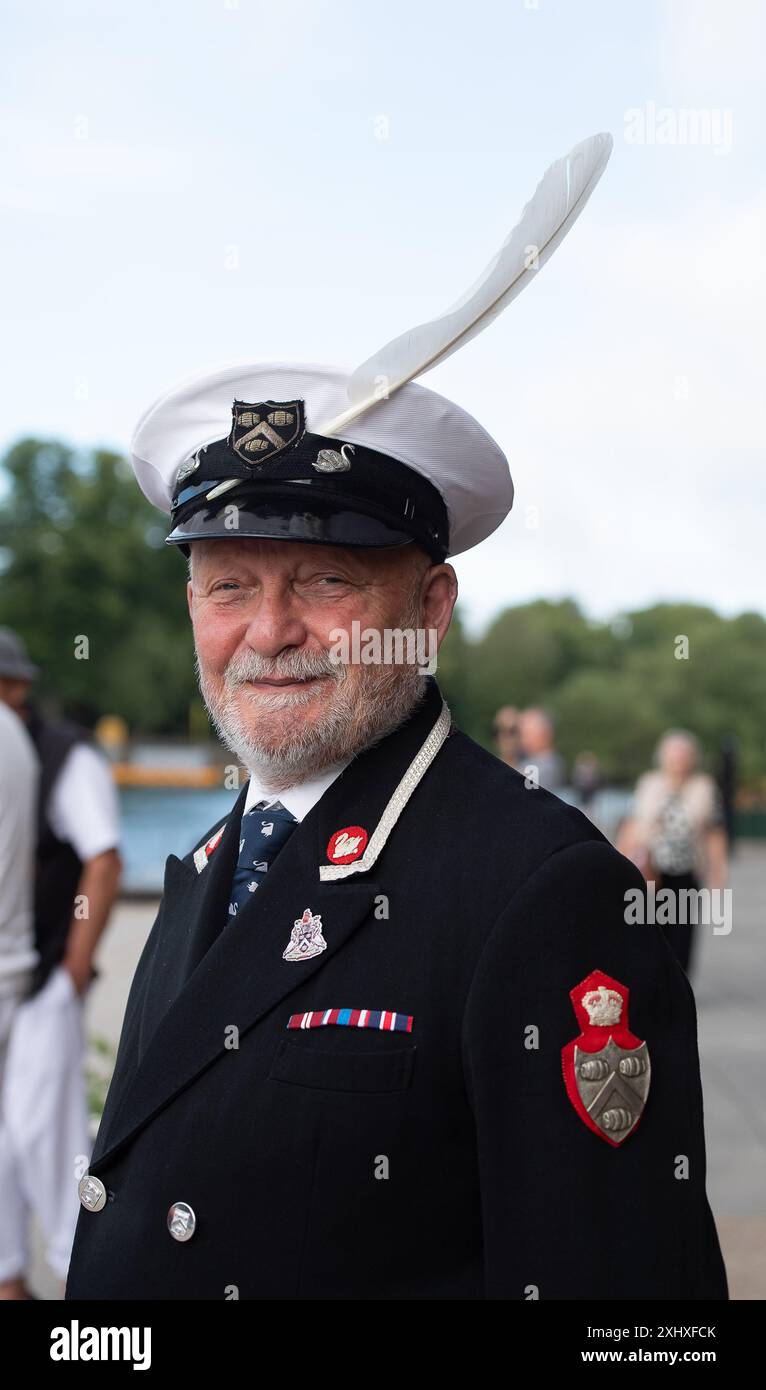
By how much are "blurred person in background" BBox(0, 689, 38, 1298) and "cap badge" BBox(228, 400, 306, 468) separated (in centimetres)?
254

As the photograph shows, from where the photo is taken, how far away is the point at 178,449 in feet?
6.91

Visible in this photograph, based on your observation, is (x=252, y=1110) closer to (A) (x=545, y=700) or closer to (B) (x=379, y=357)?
(B) (x=379, y=357)

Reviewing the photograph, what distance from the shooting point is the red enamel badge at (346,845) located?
1.83 meters

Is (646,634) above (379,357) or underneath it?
above

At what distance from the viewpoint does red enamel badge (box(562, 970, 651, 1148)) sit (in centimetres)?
154

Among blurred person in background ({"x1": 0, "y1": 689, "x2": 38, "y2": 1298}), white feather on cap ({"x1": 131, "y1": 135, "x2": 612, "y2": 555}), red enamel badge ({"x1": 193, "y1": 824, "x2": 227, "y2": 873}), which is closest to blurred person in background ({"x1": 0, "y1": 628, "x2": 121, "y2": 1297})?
blurred person in background ({"x1": 0, "y1": 689, "x2": 38, "y2": 1298})

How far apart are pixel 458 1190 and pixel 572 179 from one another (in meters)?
1.34

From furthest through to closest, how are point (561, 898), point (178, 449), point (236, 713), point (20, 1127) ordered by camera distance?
point (20, 1127), point (178, 449), point (236, 713), point (561, 898)

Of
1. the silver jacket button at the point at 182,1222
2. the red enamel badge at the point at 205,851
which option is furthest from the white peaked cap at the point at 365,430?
the silver jacket button at the point at 182,1222

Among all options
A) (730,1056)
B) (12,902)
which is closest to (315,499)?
(12,902)

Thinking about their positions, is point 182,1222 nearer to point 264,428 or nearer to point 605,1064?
point 605,1064

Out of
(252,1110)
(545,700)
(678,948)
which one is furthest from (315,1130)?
(545,700)

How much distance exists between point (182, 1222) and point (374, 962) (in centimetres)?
40

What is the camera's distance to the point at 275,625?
1.81 metres
